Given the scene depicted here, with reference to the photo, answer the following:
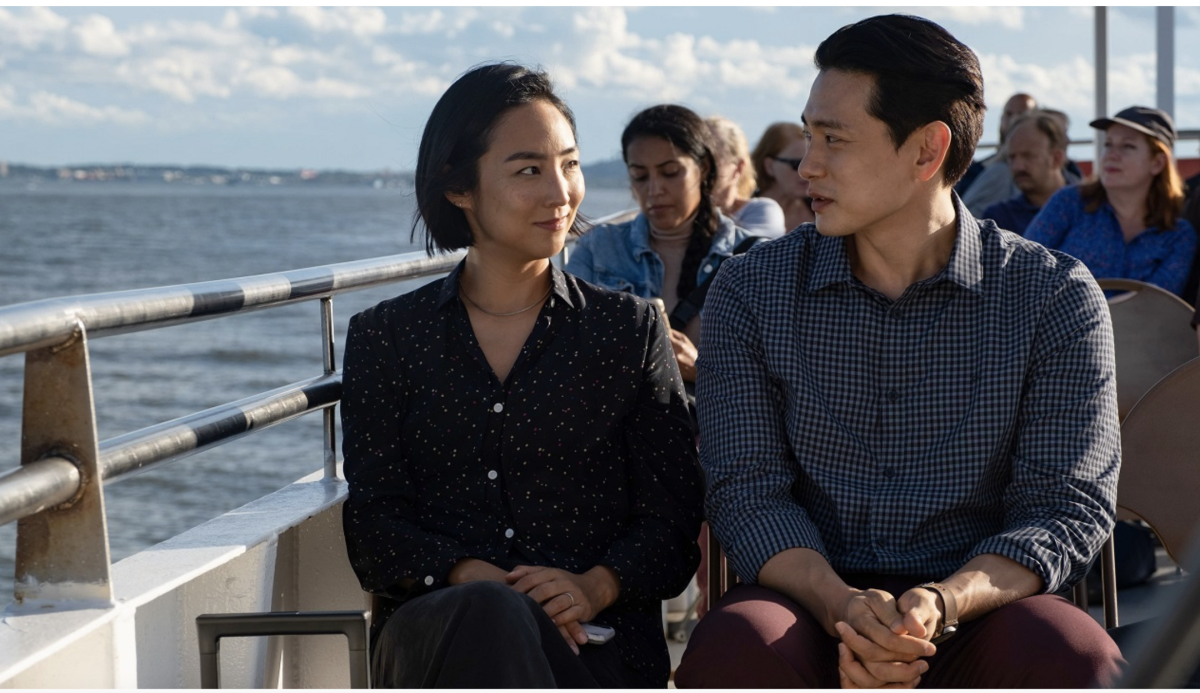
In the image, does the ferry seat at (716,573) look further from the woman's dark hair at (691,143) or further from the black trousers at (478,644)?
the woman's dark hair at (691,143)

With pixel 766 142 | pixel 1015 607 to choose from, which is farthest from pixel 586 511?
pixel 766 142

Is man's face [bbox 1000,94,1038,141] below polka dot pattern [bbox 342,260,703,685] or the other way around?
the other way around

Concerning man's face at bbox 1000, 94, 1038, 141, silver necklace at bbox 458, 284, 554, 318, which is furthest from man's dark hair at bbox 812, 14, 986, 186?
man's face at bbox 1000, 94, 1038, 141

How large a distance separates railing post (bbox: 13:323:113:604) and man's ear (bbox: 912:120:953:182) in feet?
4.92

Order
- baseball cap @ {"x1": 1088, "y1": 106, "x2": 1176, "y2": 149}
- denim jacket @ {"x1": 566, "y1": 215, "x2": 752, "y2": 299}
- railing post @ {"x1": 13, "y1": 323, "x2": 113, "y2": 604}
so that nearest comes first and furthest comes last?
1. railing post @ {"x1": 13, "y1": 323, "x2": 113, "y2": 604}
2. denim jacket @ {"x1": 566, "y1": 215, "x2": 752, "y2": 299}
3. baseball cap @ {"x1": 1088, "y1": 106, "x2": 1176, "y2": 149}

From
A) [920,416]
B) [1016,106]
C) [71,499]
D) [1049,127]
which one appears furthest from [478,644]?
[1016,106]

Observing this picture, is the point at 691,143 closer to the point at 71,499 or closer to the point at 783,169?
the point at 783,169

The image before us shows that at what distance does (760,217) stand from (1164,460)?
2795 mm

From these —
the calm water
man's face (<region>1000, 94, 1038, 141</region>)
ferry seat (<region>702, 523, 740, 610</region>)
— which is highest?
man's face (<region>1000, 94, 1038, 141</region>)

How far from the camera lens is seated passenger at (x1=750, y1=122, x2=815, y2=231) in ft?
22.2

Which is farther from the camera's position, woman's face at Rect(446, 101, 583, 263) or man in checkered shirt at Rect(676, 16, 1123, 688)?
woman's face at Rect(446, 101, 583, 263)

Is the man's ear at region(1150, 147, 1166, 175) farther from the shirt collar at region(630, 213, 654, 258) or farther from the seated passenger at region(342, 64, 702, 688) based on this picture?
the seated passenger at region(342, 64, 702, 688)

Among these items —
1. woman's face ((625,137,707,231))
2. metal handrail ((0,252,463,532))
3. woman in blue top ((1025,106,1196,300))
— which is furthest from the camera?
woman in blue top ((1025,106,1196,300))

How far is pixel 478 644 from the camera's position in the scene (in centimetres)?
199
